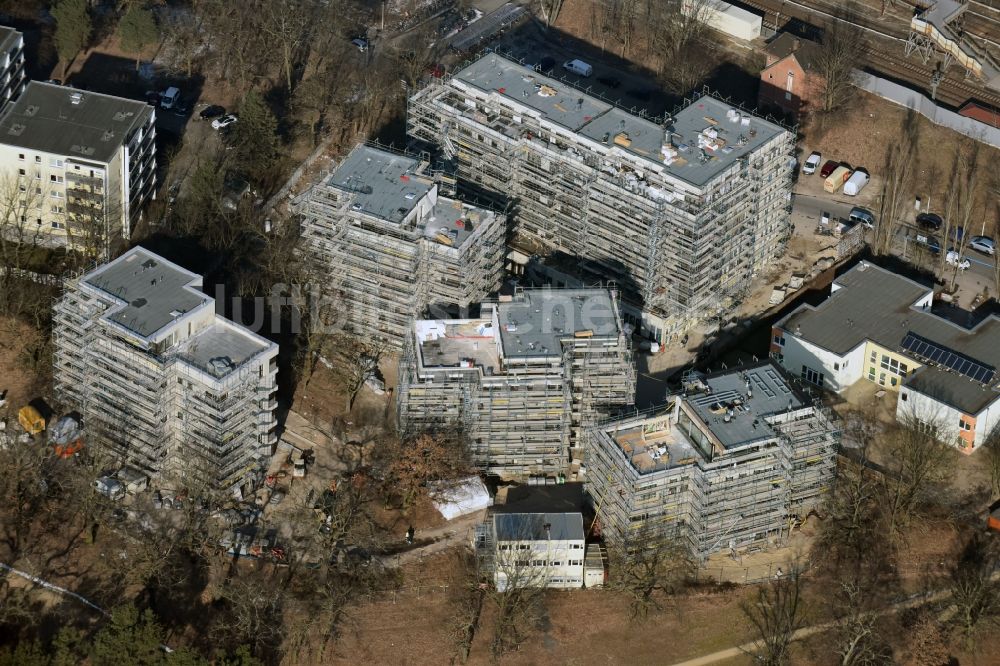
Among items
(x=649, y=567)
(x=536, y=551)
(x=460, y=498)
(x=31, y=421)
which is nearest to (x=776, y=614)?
A: (x=649, y=567)

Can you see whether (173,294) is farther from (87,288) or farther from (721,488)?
(721,488)

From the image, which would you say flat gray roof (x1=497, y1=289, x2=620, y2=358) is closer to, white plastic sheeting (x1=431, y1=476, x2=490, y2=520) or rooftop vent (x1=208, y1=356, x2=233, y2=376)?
white plastic sheeting (x1=431, y1=476, x2=490, y2=520)

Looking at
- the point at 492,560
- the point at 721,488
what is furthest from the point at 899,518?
the point at 492,560

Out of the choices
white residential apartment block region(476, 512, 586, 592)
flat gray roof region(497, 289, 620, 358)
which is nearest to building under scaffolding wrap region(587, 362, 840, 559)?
white residential apartment block region(476, 512, 586, 592)

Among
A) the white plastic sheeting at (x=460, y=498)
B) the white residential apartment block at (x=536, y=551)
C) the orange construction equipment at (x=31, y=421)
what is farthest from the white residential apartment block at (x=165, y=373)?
the white residential apartment block at (x=536, y=551)

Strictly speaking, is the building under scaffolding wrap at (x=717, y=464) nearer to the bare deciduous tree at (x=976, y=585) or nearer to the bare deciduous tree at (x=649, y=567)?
the bare deciduous tree at (x=649, y=567)
